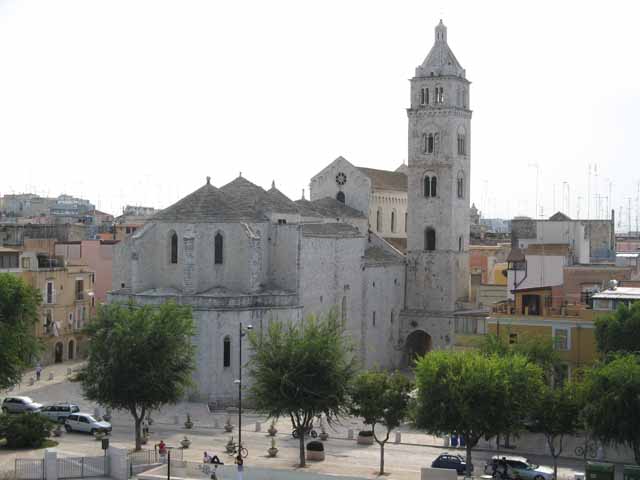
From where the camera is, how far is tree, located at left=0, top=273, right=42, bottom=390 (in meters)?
47.8

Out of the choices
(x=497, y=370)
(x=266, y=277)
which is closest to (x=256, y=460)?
(x=497, y=370)

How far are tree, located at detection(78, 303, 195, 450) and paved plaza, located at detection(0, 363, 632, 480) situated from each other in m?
2.13

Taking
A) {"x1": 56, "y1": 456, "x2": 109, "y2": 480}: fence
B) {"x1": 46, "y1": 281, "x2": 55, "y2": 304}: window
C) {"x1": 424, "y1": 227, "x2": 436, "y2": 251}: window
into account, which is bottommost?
{"x1": 56, "y1": 456, "x2": 109, "y2": 480}: fence

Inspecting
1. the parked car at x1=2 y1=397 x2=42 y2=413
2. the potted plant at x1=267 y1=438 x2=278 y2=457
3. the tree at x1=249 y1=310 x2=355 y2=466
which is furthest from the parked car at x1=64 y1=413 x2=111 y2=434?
the tree at x1=249 y1=310 x2=355 y2=466

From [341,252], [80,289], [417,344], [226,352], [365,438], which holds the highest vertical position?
[341,252]

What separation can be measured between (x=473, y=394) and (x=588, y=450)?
8.75 m

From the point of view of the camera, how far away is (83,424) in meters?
49.8

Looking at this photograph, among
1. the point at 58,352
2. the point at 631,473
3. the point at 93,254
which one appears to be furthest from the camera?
the point at 93,254

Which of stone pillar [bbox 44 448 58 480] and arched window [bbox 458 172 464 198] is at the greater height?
arched window [bbox 458 172 464 198]

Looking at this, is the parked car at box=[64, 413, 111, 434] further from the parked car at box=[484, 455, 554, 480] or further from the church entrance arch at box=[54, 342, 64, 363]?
the church entrance arch at box=[54, 342, 64, 363]

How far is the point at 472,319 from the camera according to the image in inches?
2606

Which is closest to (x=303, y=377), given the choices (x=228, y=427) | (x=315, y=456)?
(x=315, y=456)

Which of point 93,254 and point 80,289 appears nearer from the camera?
point 80,289

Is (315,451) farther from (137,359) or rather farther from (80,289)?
(80,289)
